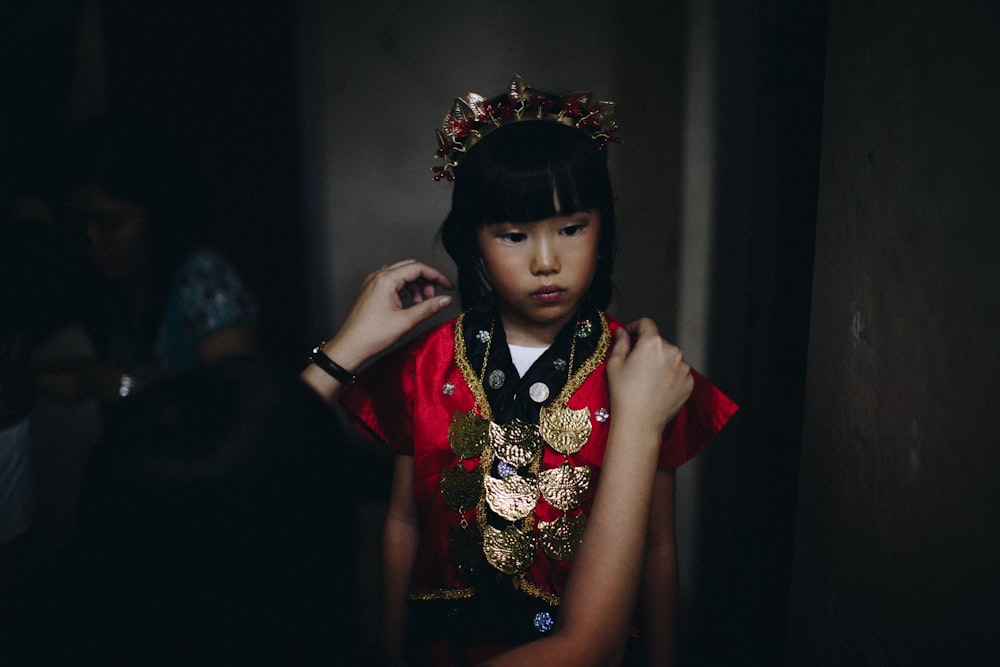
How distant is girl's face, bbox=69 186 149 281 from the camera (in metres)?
1.29

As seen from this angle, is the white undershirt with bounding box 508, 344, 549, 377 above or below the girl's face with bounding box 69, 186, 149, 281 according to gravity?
below

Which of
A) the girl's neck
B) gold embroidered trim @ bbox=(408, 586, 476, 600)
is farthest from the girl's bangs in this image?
gold embroidered trim @ bbox=(408, 586, 476, 600)

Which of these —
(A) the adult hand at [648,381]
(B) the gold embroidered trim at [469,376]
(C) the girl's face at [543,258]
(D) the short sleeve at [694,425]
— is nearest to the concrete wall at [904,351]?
(D) the short sleeve at [694,425]

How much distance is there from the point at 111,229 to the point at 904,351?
1356 millimetres

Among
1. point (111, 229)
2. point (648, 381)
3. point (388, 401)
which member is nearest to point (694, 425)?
point (648, 381)

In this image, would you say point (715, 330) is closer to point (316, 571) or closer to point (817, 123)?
point (817, 123)

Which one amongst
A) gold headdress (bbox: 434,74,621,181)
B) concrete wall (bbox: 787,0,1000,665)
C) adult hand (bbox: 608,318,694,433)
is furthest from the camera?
gold headdress (bbox: 434,74,621,181)

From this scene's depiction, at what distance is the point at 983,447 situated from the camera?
28.1 inches

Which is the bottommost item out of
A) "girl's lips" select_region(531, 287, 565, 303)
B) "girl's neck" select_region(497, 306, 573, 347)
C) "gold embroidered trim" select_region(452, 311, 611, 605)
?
"gold embroidered trim" select_region(452, 311, 611, 605)

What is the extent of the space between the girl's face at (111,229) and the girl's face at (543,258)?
754 mm

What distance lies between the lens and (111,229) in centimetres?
132

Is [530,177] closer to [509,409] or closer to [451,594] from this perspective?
[509,409]

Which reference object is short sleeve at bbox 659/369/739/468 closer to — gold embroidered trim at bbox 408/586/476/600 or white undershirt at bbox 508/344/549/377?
white undershirt at bbox 508/344/549/377

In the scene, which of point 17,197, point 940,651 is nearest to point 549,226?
point 940,651
